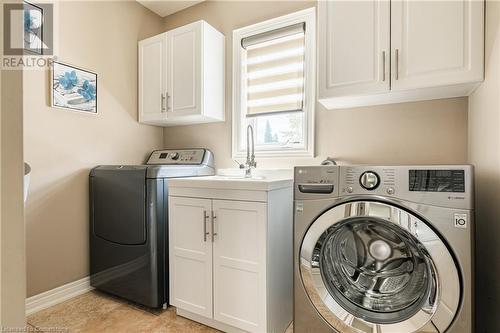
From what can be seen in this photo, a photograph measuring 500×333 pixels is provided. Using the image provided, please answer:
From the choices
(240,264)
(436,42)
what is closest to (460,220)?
(436,42)

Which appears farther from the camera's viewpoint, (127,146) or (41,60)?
(127,146)

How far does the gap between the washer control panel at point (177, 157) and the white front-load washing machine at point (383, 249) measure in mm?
1373

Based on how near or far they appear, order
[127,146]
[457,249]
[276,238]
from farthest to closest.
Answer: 1. [127,146]
2. [276,238]
3. [457,249]

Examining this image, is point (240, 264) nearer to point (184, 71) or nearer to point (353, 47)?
point (353, 47)

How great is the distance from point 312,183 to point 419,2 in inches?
45.2

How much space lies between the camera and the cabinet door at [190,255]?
170 cm

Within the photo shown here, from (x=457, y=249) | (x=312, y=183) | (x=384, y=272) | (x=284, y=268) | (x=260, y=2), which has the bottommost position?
(x=284, y=268)

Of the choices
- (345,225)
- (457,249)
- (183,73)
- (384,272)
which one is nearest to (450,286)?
(457,249)

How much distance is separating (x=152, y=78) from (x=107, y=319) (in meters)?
2.05

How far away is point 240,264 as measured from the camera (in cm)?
158

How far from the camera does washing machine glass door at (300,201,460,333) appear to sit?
43.4 inches

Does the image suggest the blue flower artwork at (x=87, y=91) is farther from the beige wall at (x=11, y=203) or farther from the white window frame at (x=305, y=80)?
the beige wall at (x=11, y=203)

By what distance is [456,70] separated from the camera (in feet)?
4.59

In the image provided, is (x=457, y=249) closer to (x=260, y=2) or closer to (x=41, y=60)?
(x=260, y=2)
